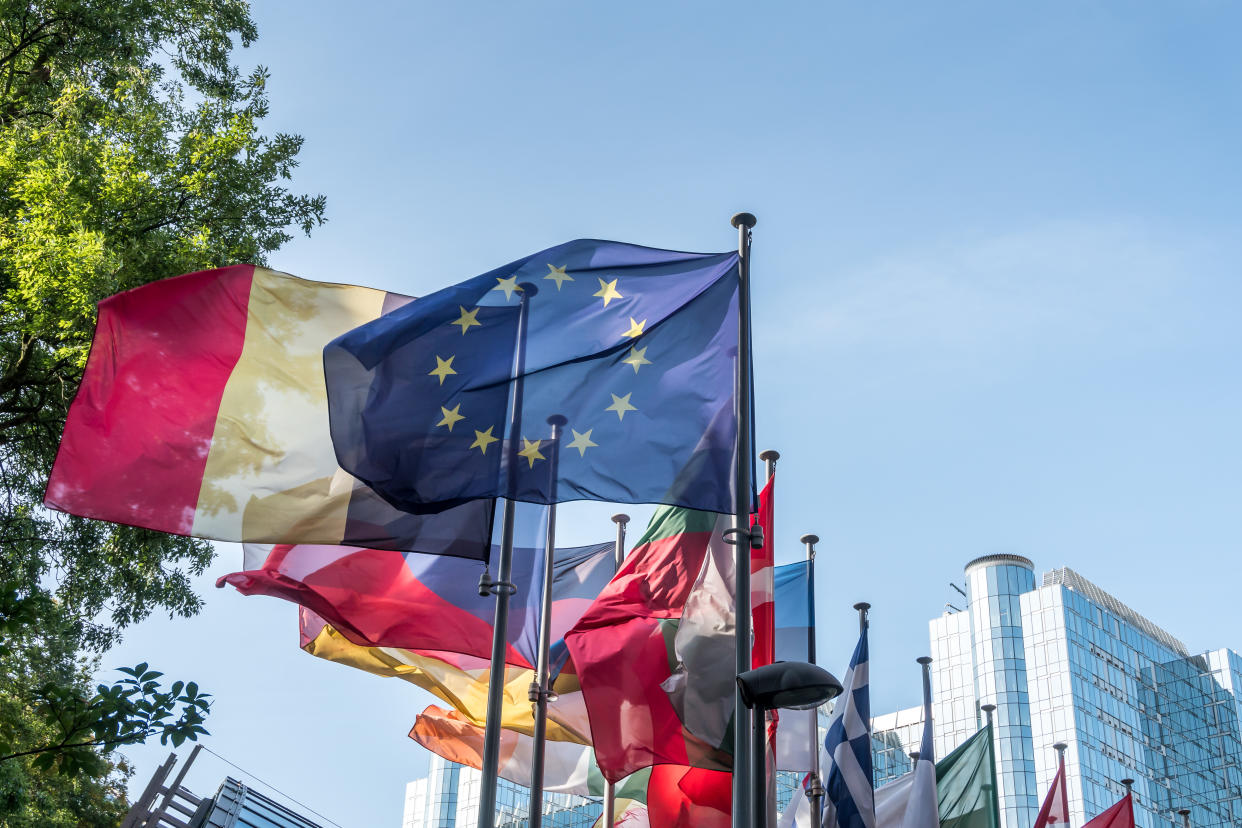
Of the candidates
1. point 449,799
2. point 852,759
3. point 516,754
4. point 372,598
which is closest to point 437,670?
point 372,598

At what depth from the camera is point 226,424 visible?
12609 mm

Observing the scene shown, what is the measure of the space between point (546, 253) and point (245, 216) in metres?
6.59

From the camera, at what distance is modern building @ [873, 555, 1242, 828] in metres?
95.4

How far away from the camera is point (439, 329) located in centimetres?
1209

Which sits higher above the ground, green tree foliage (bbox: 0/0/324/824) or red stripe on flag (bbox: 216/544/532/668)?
green tree foliage (bbox: 0/0/324/824)

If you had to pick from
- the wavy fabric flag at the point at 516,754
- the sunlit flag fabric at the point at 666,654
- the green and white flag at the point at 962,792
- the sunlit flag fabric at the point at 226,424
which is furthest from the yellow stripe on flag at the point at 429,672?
the green and white flag at the point at 962,792

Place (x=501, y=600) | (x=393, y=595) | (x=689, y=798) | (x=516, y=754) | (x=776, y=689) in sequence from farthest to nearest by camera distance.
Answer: (x=516, y=754), (x=689, y=798), (x=393, y=595), (x=501, y=600), (x=776, y=689)

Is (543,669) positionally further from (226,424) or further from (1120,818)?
(1120,818)

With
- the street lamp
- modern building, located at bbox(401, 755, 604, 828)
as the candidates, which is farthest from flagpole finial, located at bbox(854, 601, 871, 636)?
modern building, located at bbox(401, 755, 604, 828)

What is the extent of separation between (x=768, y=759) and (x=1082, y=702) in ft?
302

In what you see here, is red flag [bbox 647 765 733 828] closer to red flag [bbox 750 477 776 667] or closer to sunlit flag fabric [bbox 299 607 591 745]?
sunlit flag fabric [bbox 299 607 591 745]

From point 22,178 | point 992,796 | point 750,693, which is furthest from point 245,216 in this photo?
point 992,796

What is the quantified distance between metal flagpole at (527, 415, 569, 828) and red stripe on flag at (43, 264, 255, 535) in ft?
11.5

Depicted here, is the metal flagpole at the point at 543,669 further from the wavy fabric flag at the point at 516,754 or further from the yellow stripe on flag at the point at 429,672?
the wavy fabric flag at the point at 516,754
